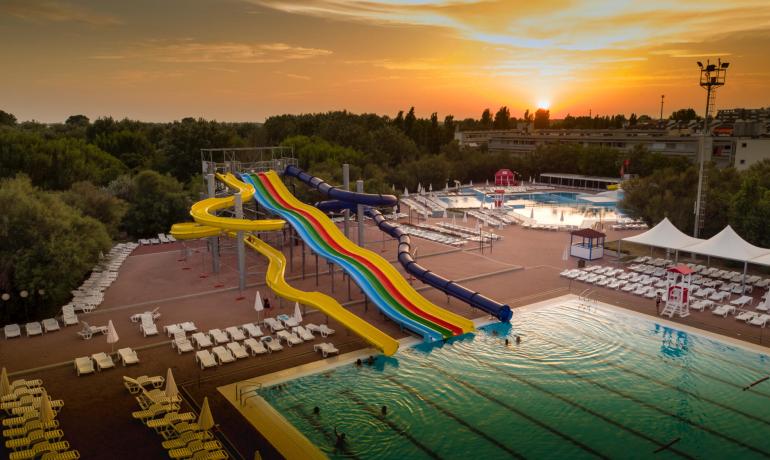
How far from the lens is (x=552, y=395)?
14.9 meters

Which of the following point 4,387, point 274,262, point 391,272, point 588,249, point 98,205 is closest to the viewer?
point 4,387

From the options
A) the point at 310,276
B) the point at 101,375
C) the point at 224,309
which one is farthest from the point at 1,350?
the point at 310,276

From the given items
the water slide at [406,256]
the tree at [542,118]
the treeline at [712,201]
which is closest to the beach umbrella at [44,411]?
the water slide at [406,256]

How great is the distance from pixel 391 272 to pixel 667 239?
14.0 meters

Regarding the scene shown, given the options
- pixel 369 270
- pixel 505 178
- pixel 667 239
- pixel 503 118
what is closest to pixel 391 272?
pixel 369 270

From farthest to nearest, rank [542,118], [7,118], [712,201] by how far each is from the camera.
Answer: [542,118] < [7,118] < [712,201]

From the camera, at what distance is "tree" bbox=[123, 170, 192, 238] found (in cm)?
3581

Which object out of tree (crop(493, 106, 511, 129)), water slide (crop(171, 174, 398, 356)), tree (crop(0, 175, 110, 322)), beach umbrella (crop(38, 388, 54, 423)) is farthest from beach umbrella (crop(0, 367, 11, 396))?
tree (crop(493, 106, 511, 129))

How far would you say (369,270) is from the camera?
21.6m

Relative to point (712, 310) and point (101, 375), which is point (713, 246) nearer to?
point (712, 310)

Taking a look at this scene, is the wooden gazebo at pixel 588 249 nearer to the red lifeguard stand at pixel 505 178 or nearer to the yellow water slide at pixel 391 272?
the yellow water slide at pixel 391 272

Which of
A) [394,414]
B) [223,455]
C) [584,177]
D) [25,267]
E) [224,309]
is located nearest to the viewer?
[223,455]

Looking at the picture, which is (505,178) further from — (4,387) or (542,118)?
(542,118)

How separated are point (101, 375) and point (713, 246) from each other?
2425cm
